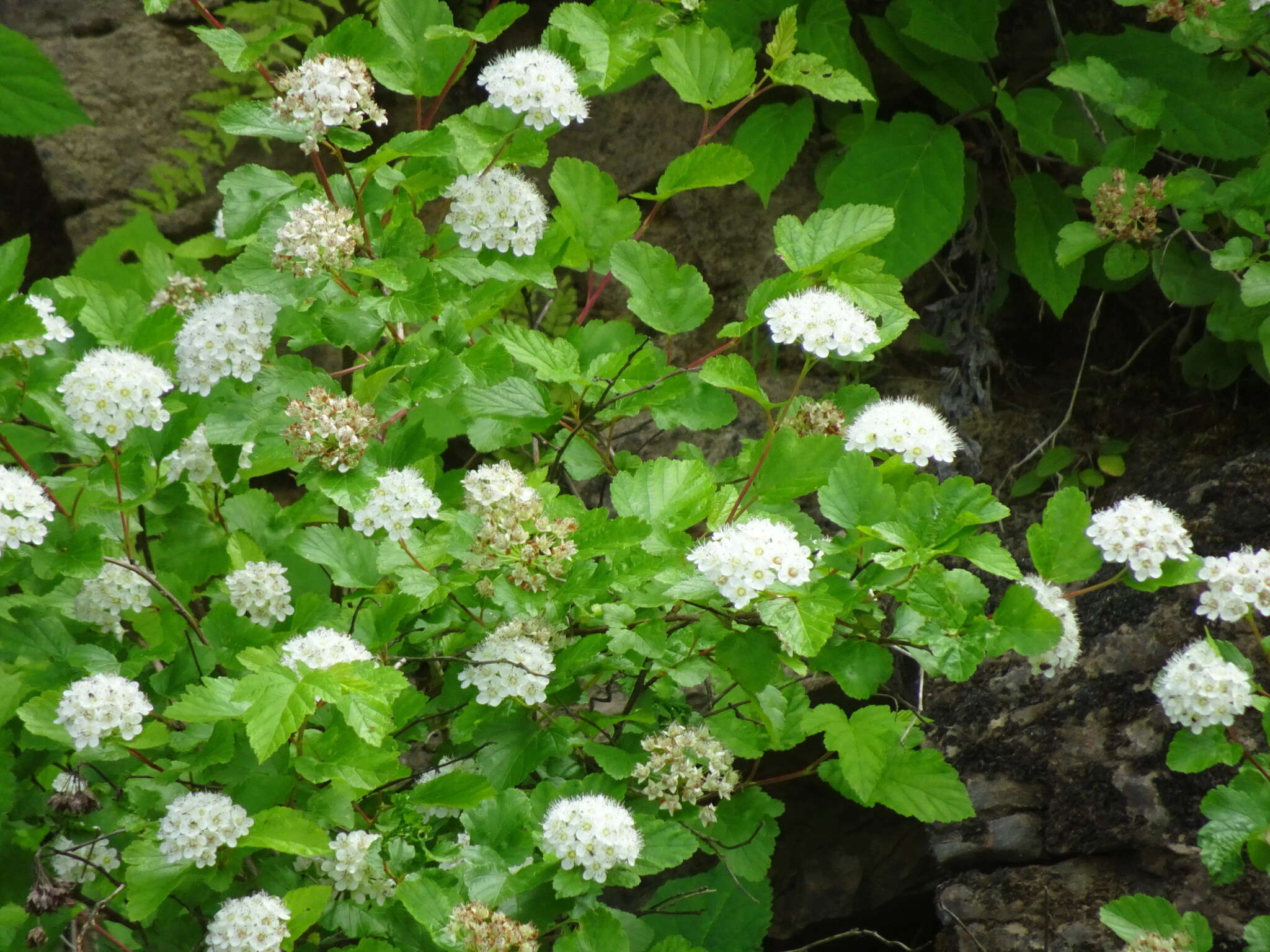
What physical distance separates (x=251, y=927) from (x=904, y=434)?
112cm

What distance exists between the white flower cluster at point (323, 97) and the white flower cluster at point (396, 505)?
1.56 feet

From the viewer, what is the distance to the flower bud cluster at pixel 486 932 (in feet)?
4.66

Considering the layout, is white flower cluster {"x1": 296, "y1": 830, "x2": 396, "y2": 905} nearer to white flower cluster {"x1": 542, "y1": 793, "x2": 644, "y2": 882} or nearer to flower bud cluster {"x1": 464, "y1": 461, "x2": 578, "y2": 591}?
white flower cluster {"x1": 542, "y1": 793, "x2": 644, "y2": 882}

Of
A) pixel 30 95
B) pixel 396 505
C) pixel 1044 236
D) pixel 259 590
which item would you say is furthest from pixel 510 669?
pixel 30 95

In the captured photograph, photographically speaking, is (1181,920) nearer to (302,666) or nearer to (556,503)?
(556,503)

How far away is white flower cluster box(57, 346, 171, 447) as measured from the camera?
1712 millimetres

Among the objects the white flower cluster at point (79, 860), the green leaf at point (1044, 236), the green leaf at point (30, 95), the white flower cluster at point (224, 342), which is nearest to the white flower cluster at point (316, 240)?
the white flower cluster at point (224, 342)

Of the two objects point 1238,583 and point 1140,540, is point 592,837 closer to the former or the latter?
point 1140,540

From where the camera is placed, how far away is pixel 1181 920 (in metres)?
1.73

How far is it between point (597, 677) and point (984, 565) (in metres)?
0.67

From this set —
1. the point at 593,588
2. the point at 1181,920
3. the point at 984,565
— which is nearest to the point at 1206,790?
the point at 1181,920

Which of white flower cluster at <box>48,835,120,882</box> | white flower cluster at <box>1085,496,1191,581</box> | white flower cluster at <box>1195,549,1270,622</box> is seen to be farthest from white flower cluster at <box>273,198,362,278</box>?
white flower cluster at <box>1195,549,1270,622</box>

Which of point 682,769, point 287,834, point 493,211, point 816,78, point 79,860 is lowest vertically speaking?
point 79,860

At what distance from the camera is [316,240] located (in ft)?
5.14
